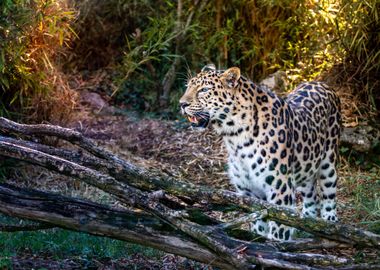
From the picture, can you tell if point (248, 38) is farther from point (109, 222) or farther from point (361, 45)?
point (109, 222)

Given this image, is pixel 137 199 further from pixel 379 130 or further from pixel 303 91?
pixel 379 130

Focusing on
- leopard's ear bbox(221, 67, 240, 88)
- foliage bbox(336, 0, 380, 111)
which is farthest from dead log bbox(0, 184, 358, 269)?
foliage bbox(336, 0, 380, 111)

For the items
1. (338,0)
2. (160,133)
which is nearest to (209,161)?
(160,133)

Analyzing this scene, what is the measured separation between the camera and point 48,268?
6195 millimetres

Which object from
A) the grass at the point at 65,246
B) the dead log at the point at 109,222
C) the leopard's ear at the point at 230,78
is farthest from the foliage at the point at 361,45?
the dead log at the point at 109,222

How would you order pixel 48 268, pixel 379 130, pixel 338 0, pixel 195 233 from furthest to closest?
pixel 338 0
pixel 379 130
pixel 48 268
pixel 195 233

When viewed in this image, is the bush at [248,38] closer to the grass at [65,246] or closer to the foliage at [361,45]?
the foliage at [361,45]

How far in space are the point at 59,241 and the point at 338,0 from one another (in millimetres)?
5468

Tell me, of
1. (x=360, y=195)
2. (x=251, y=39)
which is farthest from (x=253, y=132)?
(x=251, y=39)

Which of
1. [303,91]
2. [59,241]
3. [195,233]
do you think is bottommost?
[59,241]

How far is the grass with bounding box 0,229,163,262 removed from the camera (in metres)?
6.70

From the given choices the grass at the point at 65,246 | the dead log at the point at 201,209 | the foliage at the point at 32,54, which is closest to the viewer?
the dead log at the point at 201,209

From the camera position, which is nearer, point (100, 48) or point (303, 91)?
point (303, 91)

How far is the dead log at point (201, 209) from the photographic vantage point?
5.42 meters
